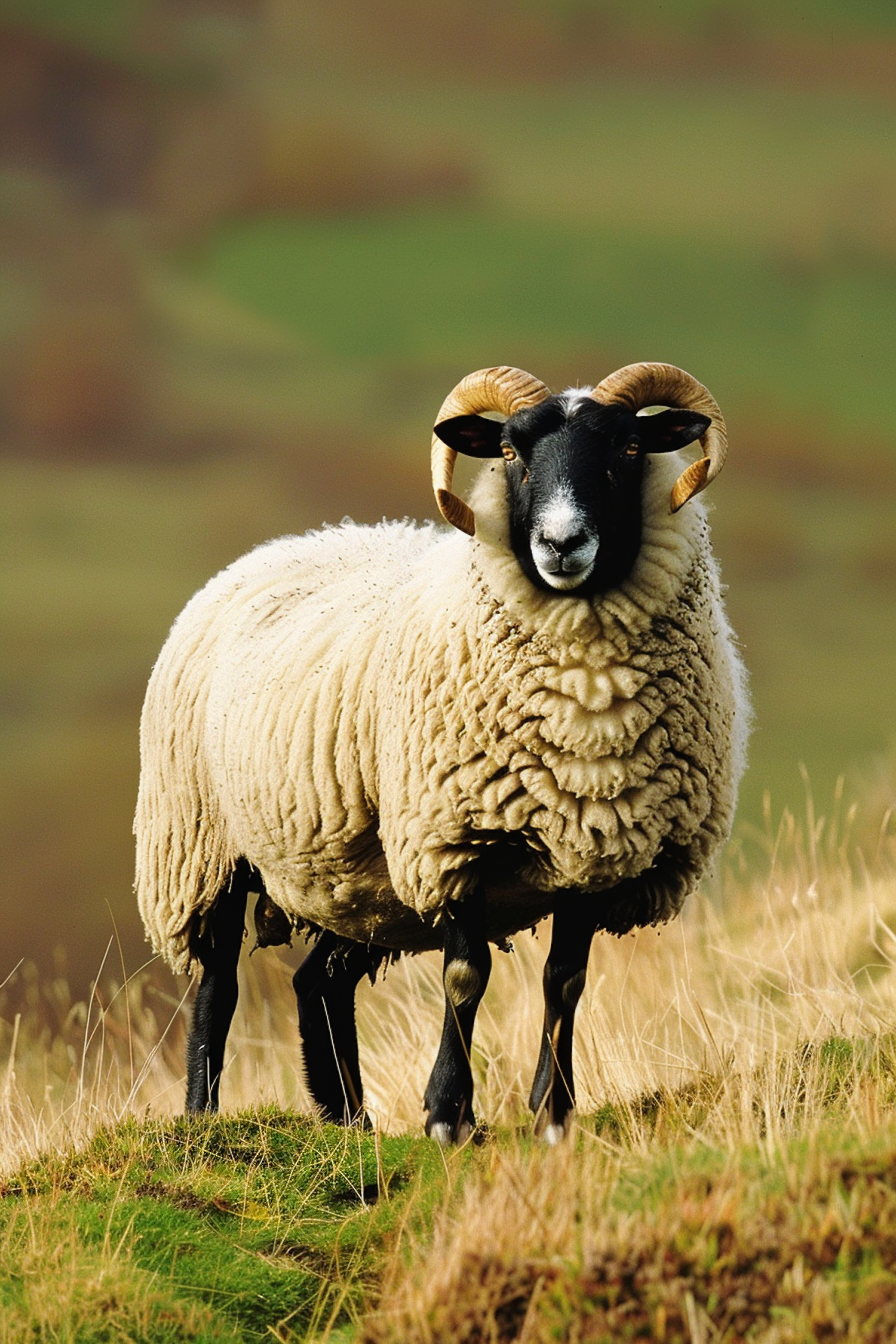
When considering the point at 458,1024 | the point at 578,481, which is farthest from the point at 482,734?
the point at 458,1024

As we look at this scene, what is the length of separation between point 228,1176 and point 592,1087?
171 centimetres

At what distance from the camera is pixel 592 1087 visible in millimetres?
6242

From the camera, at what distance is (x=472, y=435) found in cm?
547

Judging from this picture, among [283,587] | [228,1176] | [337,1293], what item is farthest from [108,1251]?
[283,587]

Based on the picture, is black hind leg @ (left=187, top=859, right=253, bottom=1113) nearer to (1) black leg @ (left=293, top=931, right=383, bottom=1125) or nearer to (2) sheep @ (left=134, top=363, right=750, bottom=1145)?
(1) black leg @ (left=293, top=931, right=383, bottom=1125)

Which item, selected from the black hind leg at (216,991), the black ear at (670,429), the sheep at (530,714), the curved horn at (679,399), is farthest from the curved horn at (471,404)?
the black hind leg at (216,991)

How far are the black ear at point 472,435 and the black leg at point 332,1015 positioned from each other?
2.62m

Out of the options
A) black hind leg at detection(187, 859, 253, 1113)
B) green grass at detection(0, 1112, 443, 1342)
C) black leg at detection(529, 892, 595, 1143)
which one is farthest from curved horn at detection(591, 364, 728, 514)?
black hind leg at detection(187, 859, 253, 1113)

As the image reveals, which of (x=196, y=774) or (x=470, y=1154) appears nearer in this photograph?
(x=470, y=1154)

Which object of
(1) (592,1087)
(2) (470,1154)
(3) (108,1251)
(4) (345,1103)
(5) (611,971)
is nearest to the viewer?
(3) (108,1251)

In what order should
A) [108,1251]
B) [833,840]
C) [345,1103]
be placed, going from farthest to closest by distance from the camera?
1. [833,840]
2. [345,1103]
3. [108,1251]

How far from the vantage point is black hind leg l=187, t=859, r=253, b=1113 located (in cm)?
673

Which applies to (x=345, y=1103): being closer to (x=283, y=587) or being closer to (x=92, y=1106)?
(x=92, y=1106)

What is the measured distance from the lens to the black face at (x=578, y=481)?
4.84 metres
